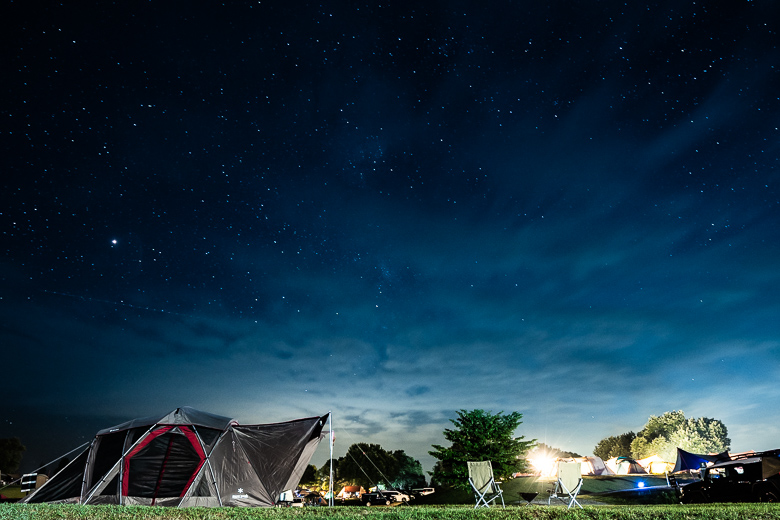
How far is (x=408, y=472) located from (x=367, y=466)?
14189 mm

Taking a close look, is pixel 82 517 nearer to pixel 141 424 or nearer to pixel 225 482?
pixel 141 424

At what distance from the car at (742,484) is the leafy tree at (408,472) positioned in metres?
49.0

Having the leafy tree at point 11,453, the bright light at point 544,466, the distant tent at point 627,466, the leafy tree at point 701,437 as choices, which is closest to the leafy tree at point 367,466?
the bright light at point 544,466

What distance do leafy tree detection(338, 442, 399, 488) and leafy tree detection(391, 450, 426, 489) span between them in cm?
288

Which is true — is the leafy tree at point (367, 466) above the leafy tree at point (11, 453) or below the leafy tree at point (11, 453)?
below

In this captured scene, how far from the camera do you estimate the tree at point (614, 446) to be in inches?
3364

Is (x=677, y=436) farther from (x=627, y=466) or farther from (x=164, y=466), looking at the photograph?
(x=164, y=466)

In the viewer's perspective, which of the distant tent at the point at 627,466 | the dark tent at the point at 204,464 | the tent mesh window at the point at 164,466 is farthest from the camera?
the distant tent at the point at 627,466

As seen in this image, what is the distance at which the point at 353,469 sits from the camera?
5016cm

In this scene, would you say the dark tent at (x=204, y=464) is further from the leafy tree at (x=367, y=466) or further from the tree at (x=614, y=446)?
the tree at (x=614, y=446)

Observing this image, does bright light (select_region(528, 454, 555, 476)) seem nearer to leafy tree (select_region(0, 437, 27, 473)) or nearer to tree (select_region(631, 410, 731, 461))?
tree (select_region(631, 410, 731, 461))

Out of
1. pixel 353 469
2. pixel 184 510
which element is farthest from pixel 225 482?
pixel 353 469

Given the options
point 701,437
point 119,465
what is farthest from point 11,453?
point 701,437

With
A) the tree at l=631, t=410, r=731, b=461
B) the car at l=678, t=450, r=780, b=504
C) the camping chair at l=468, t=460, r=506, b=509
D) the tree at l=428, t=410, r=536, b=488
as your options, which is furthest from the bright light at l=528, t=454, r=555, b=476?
the tree at l=631, t=410, r=731, b=461
